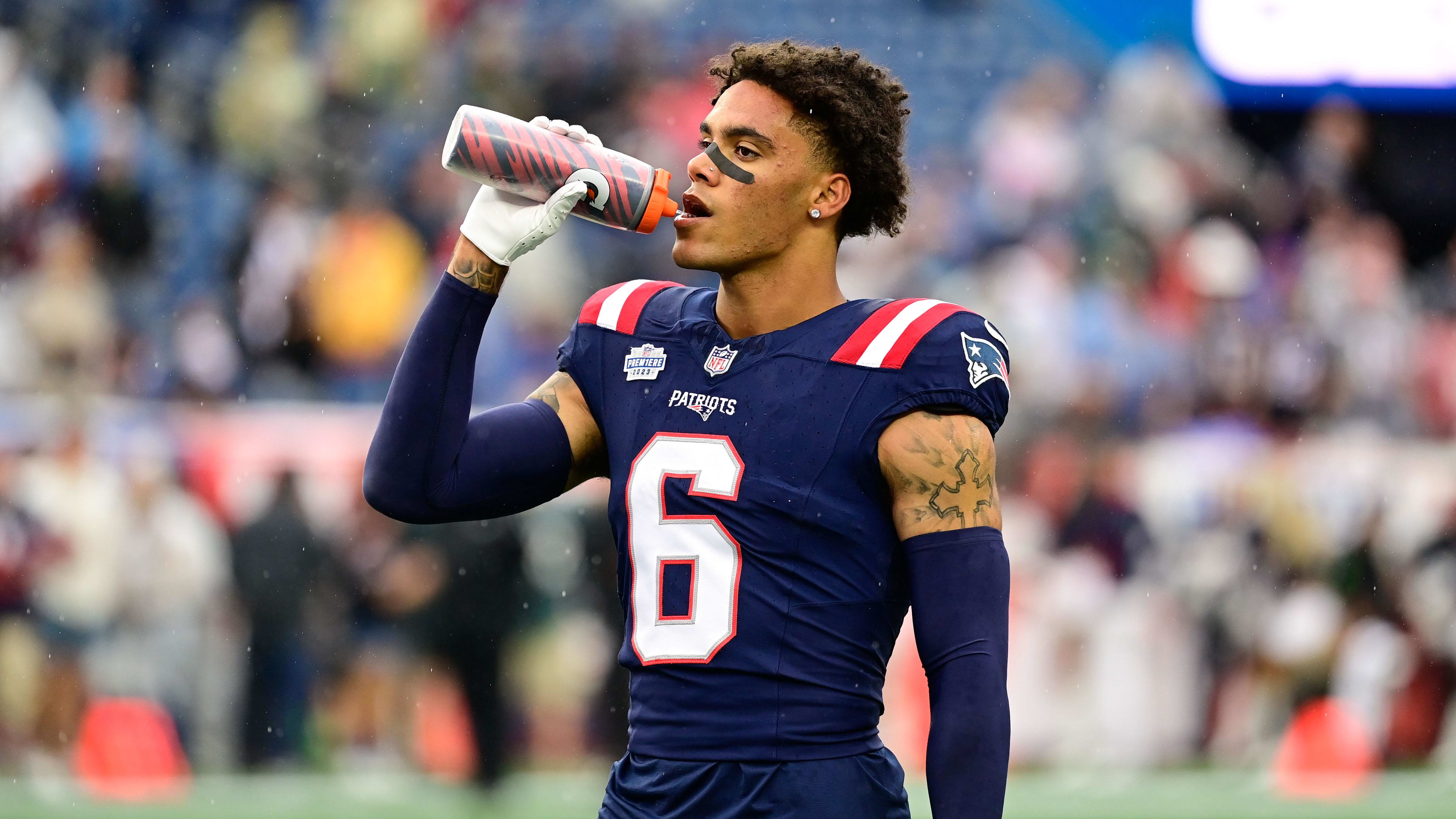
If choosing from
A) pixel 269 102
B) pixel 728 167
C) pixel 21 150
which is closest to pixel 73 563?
pixel 21 150

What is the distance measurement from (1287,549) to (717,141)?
653 centimetres

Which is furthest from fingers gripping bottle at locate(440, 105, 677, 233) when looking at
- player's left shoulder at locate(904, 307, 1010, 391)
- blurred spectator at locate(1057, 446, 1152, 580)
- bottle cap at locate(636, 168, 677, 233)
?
blurred spectator at locate(1057, 446, 1152, 580)

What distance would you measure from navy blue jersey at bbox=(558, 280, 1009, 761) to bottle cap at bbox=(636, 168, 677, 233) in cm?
30

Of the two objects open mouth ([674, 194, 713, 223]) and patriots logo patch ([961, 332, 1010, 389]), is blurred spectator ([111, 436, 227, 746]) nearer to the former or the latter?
open mouth ([674, 194, 713, 223])

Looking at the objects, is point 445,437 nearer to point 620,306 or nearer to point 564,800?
point 620,306

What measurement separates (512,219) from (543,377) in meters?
5.42

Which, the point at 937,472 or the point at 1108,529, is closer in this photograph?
the point at 937,472

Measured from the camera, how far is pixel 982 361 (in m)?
2.27

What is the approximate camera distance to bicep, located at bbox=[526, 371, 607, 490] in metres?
2.49

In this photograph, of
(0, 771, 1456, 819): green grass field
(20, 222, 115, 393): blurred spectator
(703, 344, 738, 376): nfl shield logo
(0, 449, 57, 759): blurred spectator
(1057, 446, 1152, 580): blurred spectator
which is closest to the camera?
(703, 344, 738, 376): nfl shield logo

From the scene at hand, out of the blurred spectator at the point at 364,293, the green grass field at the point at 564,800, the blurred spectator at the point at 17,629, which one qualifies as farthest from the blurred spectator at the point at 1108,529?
the blurred spectator at the point at 17,629

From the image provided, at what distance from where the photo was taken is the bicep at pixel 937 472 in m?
2.18

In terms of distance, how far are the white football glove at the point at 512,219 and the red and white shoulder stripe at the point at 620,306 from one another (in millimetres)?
149

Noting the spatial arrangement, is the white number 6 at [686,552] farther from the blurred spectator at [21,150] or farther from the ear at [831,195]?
the blurred spectator at [21,150]
